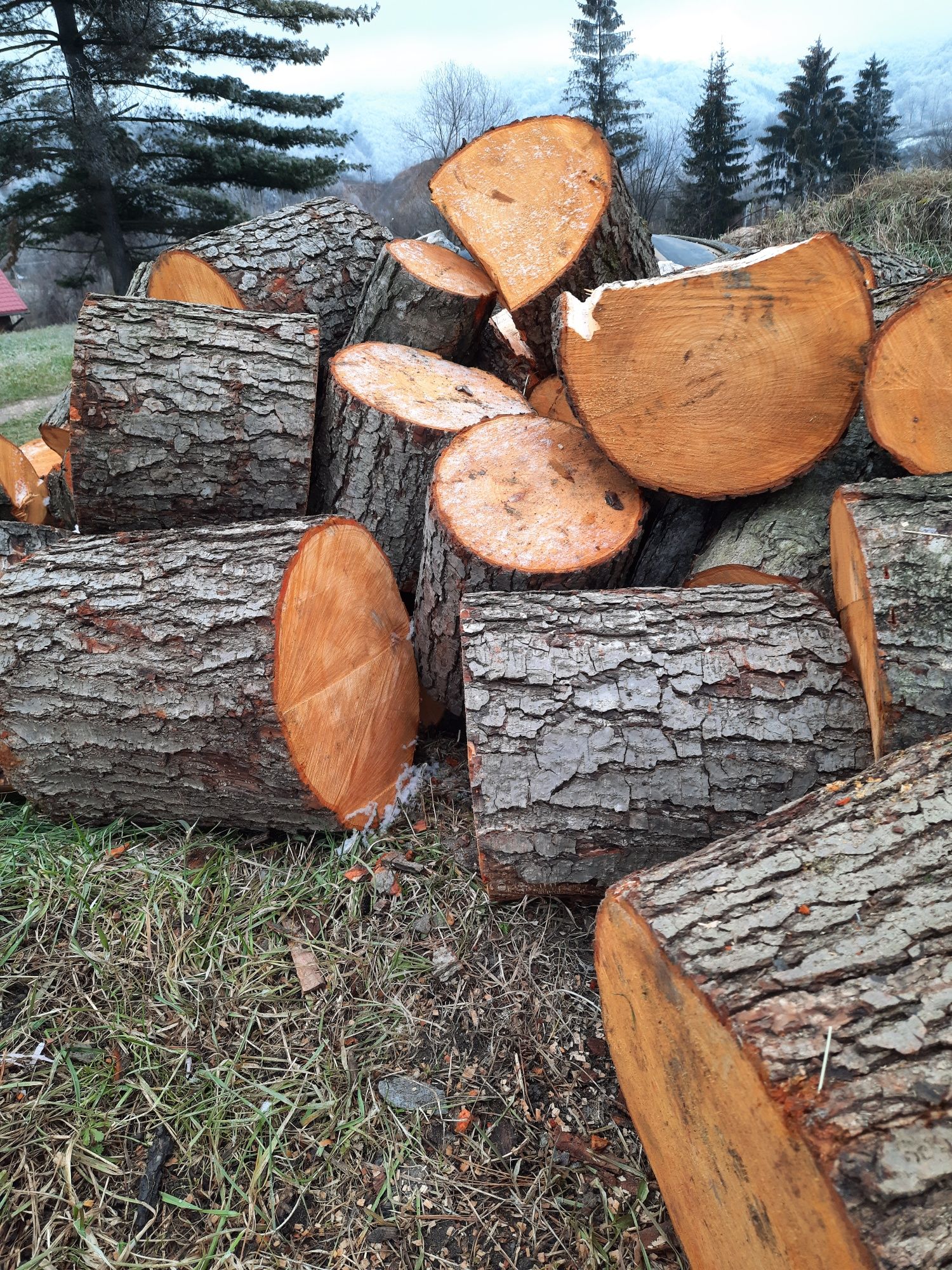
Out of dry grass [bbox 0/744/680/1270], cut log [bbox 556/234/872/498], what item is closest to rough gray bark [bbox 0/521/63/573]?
dry grass [bbox 0/744/680/1270]

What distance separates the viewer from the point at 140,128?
11.7 metres

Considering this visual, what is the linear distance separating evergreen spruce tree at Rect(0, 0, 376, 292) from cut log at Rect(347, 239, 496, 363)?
32.7ft

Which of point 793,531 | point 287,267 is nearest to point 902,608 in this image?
point 793,531

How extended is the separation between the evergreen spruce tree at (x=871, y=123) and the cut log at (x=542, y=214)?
10154 millimetres

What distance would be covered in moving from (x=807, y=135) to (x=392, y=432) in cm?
1208

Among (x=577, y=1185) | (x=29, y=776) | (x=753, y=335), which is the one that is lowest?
(x=577, y=1185)

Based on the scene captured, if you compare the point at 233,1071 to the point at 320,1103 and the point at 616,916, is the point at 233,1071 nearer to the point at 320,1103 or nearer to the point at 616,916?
the point at 320,1103

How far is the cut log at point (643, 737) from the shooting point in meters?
1.57

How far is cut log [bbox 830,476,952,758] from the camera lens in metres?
1.45

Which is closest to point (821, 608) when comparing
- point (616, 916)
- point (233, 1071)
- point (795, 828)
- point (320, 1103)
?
point (795, 828)

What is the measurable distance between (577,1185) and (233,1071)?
0.69 metres

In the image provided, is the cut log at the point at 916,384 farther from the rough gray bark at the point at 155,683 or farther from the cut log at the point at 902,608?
the rough gray bark at the point at 155,683

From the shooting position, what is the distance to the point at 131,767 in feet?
6.34

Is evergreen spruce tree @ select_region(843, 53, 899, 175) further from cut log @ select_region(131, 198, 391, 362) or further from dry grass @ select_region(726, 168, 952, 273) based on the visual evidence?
cut log @ select_region(131, 198, 391, 362)
